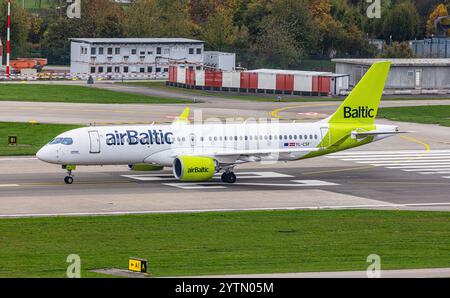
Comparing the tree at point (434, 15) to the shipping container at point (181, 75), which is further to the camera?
the tree at point (434, 15)

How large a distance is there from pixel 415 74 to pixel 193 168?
7859 cm

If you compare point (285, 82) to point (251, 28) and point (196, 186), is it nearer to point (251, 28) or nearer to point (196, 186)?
point (251, 28)

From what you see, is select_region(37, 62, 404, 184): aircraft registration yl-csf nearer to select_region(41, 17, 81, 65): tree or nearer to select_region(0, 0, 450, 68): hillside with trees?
select_region(0, 0, 450, 68): hillside with trees

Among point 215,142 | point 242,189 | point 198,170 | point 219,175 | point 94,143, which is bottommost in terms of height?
point 242,189

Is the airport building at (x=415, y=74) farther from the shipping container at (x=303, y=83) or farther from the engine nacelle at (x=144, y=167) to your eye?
the engine nacelle at (x=144, y=167)

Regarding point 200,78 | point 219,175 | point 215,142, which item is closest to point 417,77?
point 200,78

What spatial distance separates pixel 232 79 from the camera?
130 metres

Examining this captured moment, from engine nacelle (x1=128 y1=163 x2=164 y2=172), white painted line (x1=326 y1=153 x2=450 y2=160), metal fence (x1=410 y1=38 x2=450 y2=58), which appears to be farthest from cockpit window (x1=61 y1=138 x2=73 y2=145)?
metal fence (x1=410 y1=38 x2=450 y2=58)

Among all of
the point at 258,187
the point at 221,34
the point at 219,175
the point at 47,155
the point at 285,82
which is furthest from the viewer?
the point at 221,34

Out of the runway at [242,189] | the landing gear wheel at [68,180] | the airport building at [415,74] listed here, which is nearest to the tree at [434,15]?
the airport building at [415,74]

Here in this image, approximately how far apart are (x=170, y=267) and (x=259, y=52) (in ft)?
410

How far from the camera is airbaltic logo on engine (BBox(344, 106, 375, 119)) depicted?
218 feet

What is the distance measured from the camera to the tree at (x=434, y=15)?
185625mm

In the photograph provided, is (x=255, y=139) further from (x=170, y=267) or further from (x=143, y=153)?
(x=170, y=267)
